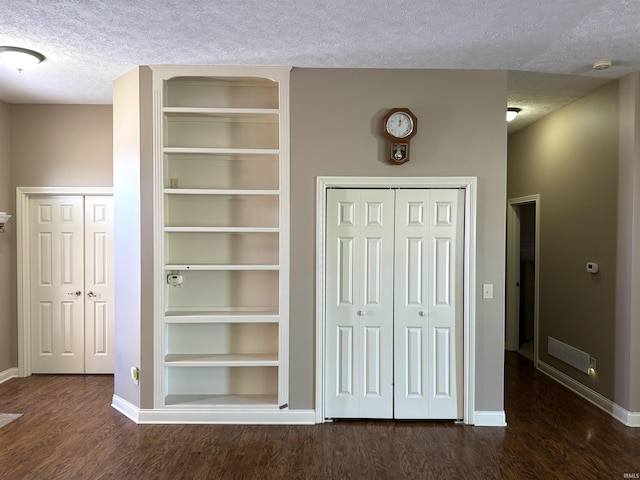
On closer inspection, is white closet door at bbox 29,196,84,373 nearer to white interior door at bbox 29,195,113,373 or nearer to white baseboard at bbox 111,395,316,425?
white interior door at bbox 29,195,113,373

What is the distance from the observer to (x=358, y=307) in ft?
11.6

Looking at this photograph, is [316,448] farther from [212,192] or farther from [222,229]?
[212,192]

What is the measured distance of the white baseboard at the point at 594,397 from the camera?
3.49 m

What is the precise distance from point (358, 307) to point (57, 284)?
130 inches

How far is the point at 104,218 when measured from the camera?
4.66 m

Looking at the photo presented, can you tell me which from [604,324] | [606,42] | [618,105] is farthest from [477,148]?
[604,324]

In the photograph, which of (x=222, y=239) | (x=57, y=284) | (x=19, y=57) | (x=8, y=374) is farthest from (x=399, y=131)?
(x=8, y=374)

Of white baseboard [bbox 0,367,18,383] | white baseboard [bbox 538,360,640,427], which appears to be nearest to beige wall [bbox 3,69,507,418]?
white baseboard [bbox 538,360,640,427]

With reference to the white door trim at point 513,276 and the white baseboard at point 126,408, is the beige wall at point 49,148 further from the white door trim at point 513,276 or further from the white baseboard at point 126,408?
the white door trim at point 513,276

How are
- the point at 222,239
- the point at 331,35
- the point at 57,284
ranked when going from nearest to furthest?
the point at 331,35 < the point at 222,239 < the point at 57,284

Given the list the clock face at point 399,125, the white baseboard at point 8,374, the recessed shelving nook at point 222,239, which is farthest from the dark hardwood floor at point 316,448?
the clock face at point 399,125

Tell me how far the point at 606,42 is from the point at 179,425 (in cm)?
420

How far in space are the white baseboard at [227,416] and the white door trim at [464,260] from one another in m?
0.16

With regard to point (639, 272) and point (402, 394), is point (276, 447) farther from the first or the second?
point (639, 272)
